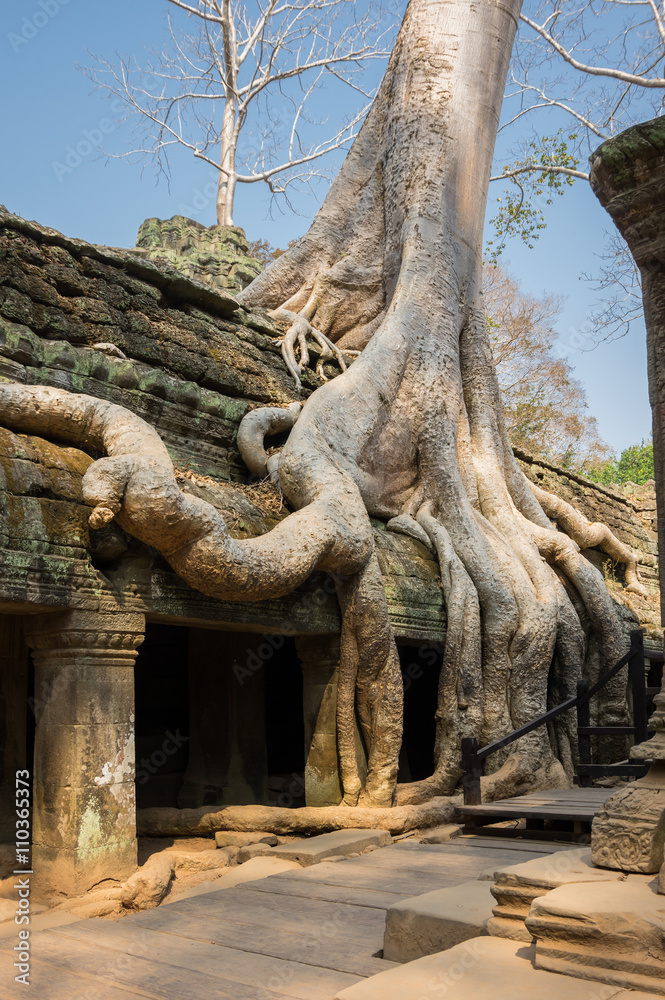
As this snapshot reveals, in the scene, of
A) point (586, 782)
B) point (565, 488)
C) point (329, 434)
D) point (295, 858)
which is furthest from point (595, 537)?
point (295, 858)

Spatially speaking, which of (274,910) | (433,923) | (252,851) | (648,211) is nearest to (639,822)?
(433,923)

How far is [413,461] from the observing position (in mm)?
6730

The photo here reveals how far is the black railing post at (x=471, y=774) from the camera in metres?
4.80

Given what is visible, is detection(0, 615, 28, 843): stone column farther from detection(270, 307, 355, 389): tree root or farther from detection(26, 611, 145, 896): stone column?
detection(270, 307, 355, 389): tree root

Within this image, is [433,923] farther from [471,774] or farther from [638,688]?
[638,688]

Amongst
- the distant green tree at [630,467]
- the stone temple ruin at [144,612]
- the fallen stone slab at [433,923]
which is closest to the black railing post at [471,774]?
the stone temple ruin at [144,612]

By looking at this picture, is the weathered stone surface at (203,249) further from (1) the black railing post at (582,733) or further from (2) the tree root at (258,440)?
(1) the black railing post at (582,733)

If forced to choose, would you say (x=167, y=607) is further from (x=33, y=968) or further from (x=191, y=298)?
(x=191, y=298)

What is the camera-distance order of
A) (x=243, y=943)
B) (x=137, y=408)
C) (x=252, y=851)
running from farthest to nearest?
(x=137, y=408) → (x=252, y=851) → (x=243, y=943)

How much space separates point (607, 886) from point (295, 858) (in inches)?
83.3

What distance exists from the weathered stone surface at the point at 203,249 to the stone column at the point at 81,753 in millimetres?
10123

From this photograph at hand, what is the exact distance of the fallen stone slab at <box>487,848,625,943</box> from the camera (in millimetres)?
2266

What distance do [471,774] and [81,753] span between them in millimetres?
2255

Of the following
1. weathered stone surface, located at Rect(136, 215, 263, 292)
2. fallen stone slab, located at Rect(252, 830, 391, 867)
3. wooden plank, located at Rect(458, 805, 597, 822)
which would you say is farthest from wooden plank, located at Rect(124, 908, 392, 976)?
weathered stone surface, located at Rect(136, 215, 263, 292)
